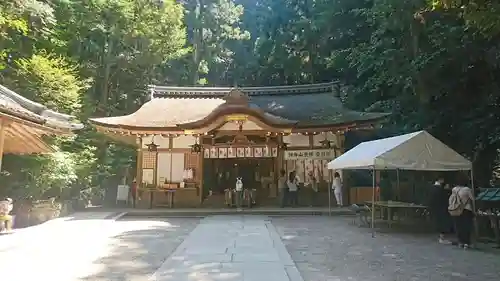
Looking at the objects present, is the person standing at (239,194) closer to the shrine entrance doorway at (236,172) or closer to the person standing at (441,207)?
the shrine entrance doorway at (236,172)

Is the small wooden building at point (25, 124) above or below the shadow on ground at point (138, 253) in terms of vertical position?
above

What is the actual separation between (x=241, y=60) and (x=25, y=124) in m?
A: 25.8

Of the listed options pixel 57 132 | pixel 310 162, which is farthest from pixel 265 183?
pixel 57 132

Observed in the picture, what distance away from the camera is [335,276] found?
5059 millimetres

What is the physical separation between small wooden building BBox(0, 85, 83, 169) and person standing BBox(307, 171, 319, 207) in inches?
354

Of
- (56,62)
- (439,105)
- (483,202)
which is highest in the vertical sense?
(56,62)

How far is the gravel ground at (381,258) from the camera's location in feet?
16.8

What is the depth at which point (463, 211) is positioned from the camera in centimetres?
716

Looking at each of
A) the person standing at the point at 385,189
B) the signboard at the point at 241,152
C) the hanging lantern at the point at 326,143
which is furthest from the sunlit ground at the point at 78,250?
the person standing at the point at 385,189

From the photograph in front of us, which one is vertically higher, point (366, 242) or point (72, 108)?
point (72, 108)

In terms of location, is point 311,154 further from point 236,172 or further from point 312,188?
point 236,172

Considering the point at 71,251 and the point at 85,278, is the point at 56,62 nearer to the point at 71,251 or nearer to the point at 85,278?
the point at 71,251

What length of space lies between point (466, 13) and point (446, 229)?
485cm

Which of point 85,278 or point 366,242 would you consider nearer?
point 85,278
